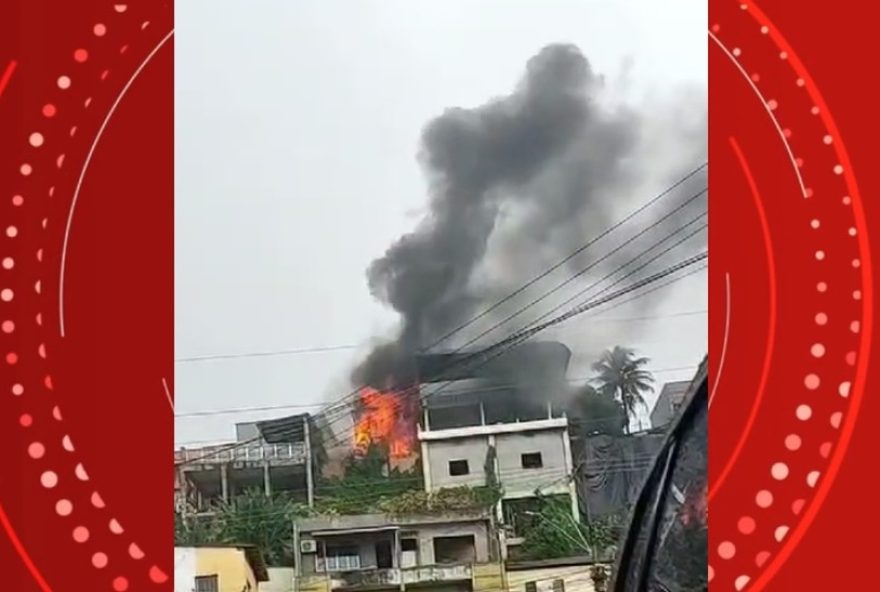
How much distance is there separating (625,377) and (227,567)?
409 mm

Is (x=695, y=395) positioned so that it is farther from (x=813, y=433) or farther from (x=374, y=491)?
(x=374, y=491)

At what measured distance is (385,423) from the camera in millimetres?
1045

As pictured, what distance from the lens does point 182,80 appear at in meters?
1.05

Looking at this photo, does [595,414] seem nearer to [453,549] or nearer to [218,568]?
[453,549]

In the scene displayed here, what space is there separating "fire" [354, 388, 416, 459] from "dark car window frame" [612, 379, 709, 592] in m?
0.22

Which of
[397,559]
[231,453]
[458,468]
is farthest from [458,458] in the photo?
[231,453]

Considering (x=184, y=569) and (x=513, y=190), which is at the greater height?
(x=513, y=190)

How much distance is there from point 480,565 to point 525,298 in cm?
25

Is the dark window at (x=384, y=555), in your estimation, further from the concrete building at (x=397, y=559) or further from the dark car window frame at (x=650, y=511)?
the dark car window frame at (x=650, y=511)

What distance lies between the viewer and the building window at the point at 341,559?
1.04m

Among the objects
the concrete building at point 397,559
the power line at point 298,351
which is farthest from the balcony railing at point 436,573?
the power line at point 298,351

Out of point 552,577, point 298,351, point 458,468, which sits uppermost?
point 298,351

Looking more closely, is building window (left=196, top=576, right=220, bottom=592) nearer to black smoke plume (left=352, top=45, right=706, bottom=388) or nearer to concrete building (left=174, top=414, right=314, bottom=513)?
concrete building (left=174, top=414, right=314, bottom=513)
